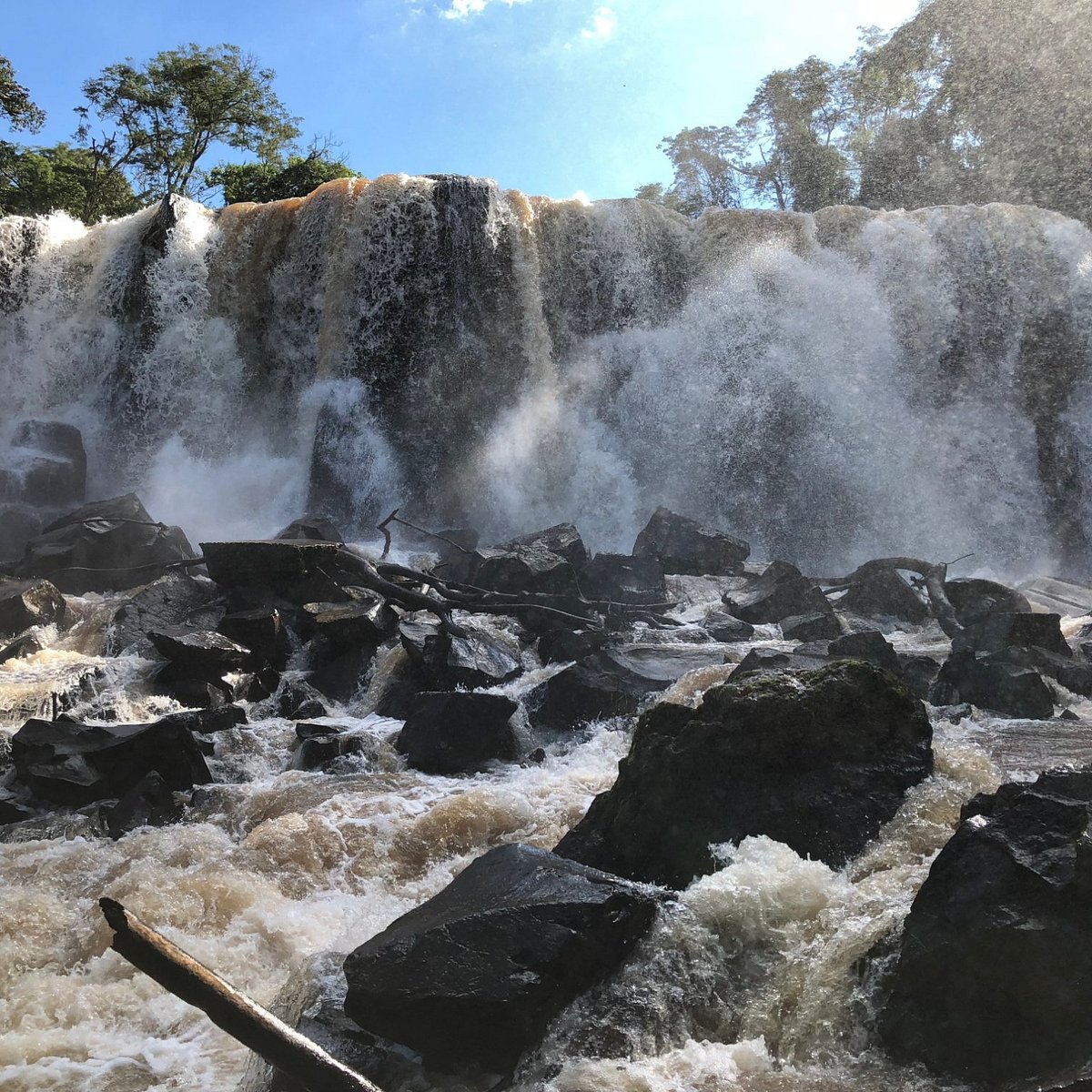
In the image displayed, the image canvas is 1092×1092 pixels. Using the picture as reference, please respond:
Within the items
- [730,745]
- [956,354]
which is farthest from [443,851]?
[956,354]

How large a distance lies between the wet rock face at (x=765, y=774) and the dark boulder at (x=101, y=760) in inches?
123

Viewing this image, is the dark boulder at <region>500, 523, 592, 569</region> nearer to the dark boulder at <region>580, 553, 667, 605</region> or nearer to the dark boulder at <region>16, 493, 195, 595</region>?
the dark boulder at <region>580, 553, 667, 605</region>

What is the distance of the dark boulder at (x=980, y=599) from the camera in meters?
10.5

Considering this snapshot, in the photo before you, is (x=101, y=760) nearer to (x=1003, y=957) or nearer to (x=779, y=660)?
(x=779, y=660)

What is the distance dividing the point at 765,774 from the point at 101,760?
4.38 meters

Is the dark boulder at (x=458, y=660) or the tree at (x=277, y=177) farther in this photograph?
the tree at (x=277, y=177)

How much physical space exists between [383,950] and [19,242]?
18302 mm

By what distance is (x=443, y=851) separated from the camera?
5.46 metres

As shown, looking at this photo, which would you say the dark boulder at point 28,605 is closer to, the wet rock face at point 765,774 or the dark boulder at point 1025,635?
the wet rock face at point 765,774

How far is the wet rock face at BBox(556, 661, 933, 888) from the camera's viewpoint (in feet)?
14.5

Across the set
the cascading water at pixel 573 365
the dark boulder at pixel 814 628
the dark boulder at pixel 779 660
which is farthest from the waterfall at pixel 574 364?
the dark boulder at pixel 779 660

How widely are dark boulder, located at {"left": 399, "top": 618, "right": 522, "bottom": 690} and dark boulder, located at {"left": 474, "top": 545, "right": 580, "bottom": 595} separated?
70.5 inches

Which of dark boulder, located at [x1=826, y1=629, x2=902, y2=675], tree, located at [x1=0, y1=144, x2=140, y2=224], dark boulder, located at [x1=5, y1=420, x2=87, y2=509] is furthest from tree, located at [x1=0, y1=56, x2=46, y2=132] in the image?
dark boulder, located at [x1=826, y1=629, x2=902, y2=675]

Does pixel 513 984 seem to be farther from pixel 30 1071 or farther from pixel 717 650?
pixel 717 650
